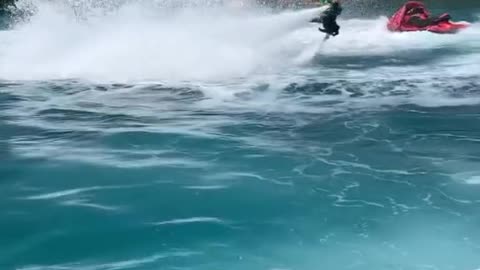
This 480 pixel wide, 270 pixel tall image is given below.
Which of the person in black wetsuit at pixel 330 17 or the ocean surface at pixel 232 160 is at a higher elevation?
the person in black wetsuit at pixel 330 17

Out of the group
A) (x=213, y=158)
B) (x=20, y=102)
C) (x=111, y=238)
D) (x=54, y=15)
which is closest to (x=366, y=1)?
(x=54, y=15)

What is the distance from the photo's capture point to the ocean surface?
5.80 metres

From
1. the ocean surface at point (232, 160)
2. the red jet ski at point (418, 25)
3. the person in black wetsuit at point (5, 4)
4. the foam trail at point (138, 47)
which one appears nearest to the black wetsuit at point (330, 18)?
the ocean surface at point (232, 160)

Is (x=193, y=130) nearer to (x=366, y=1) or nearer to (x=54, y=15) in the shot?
(x=54, y=15)

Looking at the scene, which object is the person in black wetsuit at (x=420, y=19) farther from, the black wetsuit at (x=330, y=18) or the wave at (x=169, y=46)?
the black wetsuit at (x=330, y=18)

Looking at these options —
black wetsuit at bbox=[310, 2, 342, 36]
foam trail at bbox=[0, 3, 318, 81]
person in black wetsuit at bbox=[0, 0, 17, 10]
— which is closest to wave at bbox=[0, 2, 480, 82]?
foam trail at bbox=[0, 3, 318, 81]

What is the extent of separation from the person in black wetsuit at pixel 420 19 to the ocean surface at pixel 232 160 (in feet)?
20.6

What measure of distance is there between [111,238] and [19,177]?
6.63 feet

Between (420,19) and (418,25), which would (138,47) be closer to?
(418,25)

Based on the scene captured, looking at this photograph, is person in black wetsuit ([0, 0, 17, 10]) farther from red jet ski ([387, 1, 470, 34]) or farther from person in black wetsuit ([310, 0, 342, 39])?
person in black wetsuit ([310, 0, 342, 39])

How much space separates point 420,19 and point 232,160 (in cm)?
1631

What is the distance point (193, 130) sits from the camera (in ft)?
31.5

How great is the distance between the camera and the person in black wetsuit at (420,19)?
22.7 m

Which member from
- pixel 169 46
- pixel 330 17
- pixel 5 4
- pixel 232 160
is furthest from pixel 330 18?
pixel 5 4
